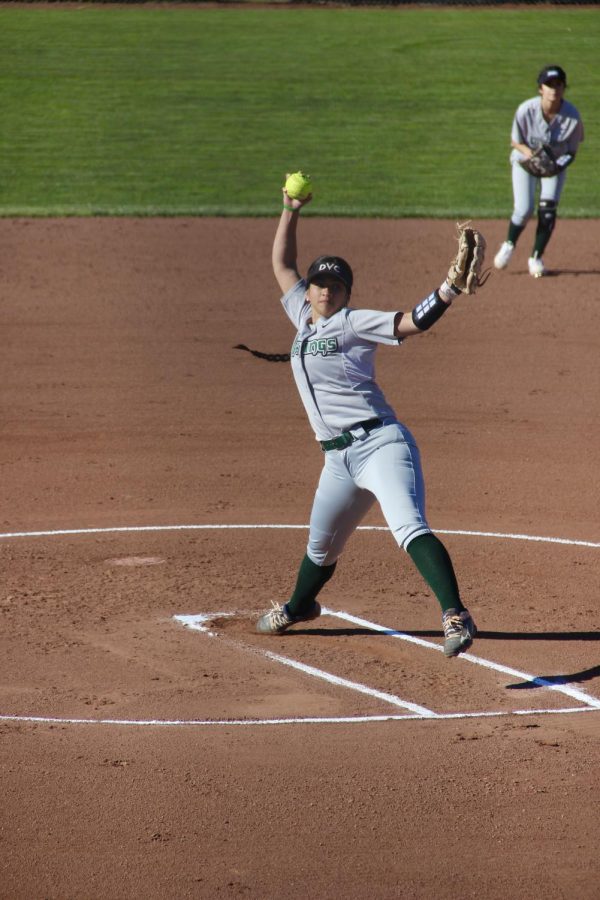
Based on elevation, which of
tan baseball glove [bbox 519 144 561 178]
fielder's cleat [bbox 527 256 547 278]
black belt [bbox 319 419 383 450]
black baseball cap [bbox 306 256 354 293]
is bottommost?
fielder's cleat [bbox 527 256 547 278]

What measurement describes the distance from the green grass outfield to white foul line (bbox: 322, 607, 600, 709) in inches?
474

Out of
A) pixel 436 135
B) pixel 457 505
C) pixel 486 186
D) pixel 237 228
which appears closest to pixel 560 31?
pixel 436 135

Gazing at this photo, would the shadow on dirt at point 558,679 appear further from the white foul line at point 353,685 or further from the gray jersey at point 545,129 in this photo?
the gray jersey at point 545,129

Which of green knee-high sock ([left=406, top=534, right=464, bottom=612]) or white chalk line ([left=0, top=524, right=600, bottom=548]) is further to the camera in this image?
white chalk line ([left=0, top=524, right=600, bottom=548])

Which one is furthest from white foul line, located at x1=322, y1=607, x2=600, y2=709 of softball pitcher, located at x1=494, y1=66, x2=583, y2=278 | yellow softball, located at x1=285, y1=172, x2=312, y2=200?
softball pitcher, located at x1=494, y1=66, x2=583, y2=278

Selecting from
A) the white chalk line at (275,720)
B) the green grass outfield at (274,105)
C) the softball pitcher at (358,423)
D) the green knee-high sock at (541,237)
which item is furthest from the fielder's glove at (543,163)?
the white chalk line at (275,720)

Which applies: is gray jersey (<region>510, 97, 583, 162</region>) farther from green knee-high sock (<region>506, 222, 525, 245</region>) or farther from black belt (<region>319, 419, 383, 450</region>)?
black belt (<region>319, 419, 383, 450</region>)

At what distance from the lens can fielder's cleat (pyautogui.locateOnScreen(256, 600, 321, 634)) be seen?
7.14 m

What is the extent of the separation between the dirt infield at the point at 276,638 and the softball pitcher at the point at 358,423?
61 centimetres

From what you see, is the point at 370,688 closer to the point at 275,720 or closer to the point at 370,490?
the point at 275,720

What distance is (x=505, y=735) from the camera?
19.4ft

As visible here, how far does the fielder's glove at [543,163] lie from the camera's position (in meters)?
14.7

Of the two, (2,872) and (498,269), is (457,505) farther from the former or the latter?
(498,269)

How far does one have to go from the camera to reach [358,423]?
21.6 ft
